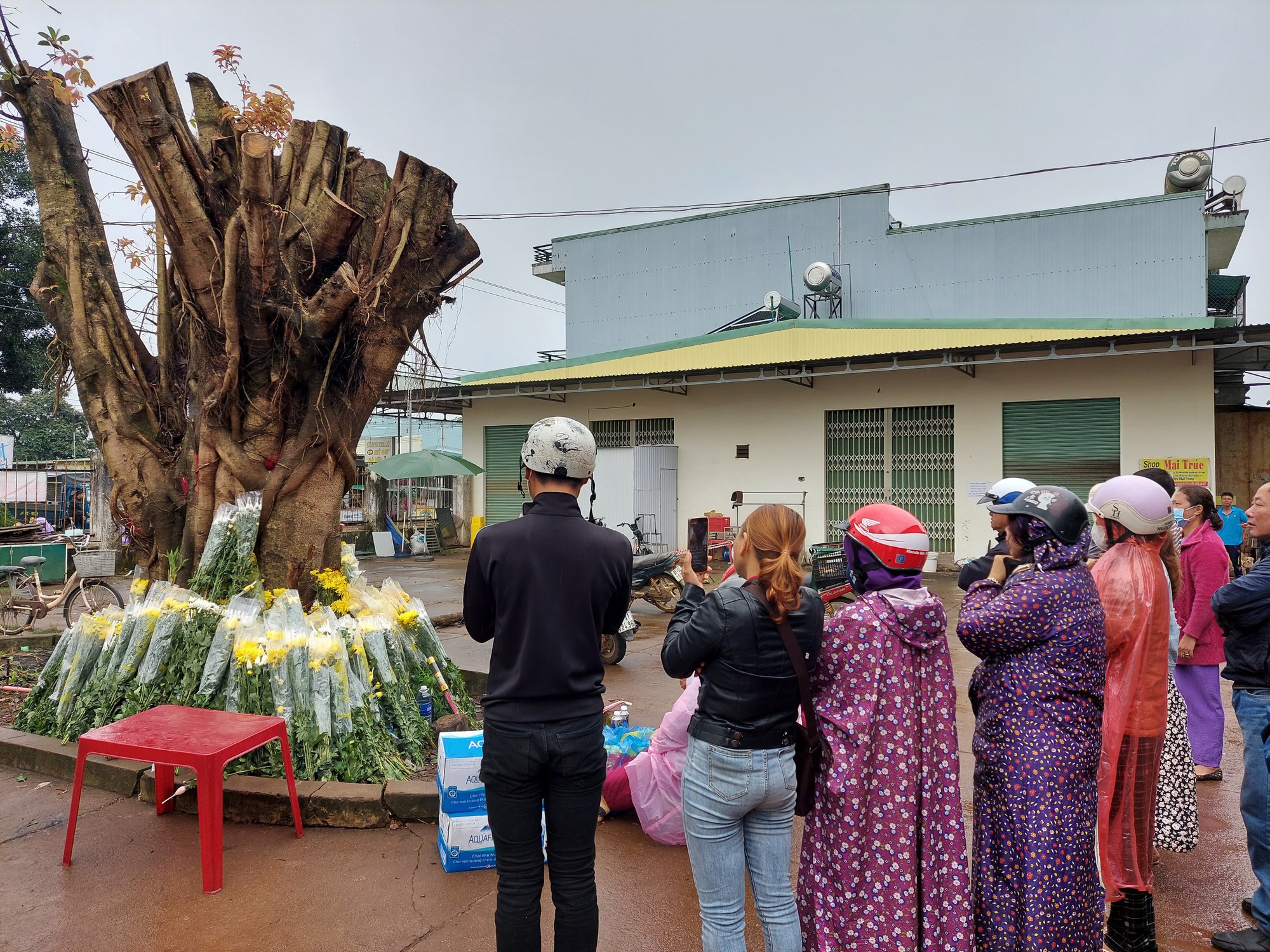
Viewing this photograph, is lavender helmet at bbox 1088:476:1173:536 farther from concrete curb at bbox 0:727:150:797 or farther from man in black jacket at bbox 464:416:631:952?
concrete curb at bbox 0:727:150:797

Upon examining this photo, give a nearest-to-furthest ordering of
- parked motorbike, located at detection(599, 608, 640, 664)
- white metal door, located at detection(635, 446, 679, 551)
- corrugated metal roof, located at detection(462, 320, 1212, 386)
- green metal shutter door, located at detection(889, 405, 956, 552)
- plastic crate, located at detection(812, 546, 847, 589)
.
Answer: parked motorbike, located at detection(599, 608, 640, 664), plastic crate, located at detection(812, 546, 847, 589), corrugated metal roof, located at detection(462, 320, 1212, 386), green metal shutter door, located at detection(889, 405, 956, 552), white metal door, located at detection(635, 446, 679, 551)

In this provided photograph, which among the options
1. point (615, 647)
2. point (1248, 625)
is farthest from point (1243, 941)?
point (615, 647)

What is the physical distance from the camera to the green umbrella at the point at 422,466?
15.6 meters

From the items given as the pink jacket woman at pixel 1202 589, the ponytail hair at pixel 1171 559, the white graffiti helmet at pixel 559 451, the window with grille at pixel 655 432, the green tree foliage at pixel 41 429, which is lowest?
the pink jacket woman at pixel 1202 589

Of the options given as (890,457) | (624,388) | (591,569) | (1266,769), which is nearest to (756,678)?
(591,569)

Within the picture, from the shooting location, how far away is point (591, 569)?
2.32 metres

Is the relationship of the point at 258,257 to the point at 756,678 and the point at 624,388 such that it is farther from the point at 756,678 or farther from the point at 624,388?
the point at 624,388

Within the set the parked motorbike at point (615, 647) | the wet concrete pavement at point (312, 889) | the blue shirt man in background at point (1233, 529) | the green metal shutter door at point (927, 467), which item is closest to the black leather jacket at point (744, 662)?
the wet concrete pavement at point (312, 889)

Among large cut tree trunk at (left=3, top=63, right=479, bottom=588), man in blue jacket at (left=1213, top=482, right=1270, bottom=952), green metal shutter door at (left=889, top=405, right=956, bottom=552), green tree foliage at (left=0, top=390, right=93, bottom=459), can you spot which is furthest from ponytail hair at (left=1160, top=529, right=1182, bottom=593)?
green tree foliage at (left=0, top=390, right=93, bottom=459)

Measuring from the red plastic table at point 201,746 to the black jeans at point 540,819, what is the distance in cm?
149

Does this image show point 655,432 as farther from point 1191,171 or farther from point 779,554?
point 779,554

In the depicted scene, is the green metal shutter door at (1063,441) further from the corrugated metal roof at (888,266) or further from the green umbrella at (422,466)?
the green umbrella at (422,466)

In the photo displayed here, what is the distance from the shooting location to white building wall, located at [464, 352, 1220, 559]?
40.1 feet

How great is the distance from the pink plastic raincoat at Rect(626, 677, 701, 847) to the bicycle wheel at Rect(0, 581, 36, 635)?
8.11m
